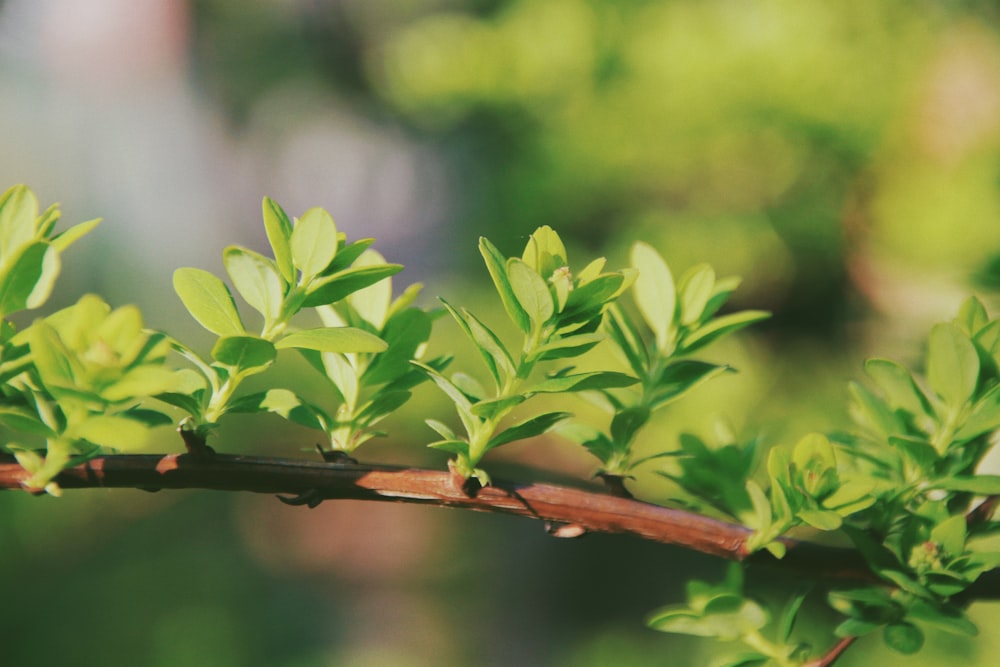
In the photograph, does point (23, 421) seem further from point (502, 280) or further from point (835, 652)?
point (835, 652)

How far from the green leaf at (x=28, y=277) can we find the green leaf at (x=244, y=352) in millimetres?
46

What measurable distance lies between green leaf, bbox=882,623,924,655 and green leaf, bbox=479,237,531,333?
0.17m

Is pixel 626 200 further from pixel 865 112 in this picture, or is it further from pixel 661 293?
pixel 661 293

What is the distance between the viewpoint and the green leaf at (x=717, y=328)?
26 cm

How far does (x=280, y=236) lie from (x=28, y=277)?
0.22 ft

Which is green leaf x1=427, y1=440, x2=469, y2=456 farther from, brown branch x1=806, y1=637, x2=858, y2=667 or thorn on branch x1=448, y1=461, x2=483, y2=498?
brown branch x1=806, y1=637, x2=858, y2=667

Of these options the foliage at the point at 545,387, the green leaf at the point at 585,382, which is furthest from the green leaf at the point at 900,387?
the green leaf at the point at 585,382

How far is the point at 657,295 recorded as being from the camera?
11.2 inches

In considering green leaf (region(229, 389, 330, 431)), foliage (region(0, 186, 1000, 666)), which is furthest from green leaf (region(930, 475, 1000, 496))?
green leaf (region(229, 389, 330, 431))

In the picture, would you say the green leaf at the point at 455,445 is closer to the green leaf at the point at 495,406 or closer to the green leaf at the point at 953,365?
the green leaf at the point at 495,406

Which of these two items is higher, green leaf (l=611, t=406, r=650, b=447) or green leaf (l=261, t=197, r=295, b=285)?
green leaf (l=261, t=197, r=295, b=285)

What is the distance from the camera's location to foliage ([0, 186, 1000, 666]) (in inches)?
7.6

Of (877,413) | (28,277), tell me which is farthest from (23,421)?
(877,413)

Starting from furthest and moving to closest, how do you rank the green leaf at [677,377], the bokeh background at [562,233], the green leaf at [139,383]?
the bokeh background at [562,233] < the green leaf at [677,377] < the green leaf at [139,383]
